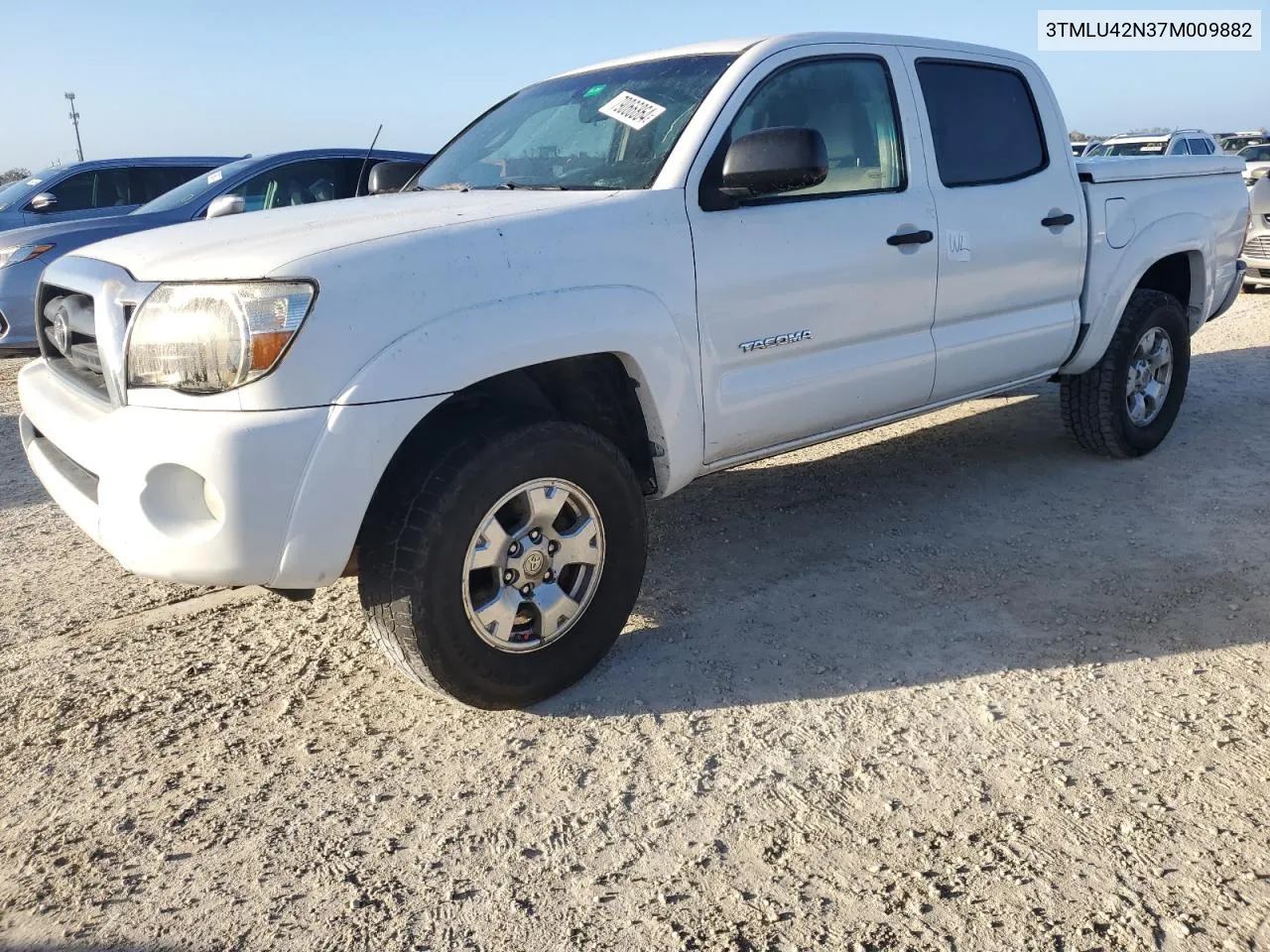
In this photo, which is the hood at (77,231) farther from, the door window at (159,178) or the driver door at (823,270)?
the driver door at (823,270)

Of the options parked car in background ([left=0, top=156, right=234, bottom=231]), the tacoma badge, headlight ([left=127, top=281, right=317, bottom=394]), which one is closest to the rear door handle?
the tacoma badge

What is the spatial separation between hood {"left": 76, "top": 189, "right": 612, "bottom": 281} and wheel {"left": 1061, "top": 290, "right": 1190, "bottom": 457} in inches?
117

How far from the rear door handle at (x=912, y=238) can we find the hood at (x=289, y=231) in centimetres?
115

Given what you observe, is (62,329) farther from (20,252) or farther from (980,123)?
(20,252)

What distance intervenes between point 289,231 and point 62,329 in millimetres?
797

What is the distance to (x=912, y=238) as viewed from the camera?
380cm

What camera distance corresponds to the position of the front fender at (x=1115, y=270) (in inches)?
187

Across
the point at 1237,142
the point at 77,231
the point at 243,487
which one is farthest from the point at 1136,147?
the point at 243,487

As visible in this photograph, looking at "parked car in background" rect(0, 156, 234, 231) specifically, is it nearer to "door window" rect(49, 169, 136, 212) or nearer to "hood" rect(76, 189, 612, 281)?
"door window" rect(49, 169, 136, 212)

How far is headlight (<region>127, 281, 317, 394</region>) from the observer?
2.47 metres

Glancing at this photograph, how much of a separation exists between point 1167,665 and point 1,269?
25.0 ft

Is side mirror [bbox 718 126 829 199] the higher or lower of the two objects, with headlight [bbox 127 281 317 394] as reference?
higher

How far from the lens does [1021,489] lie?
16.2ft

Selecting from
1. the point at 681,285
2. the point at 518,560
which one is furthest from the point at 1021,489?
the point at 518,560
